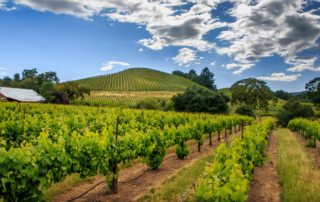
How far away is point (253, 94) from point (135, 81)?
49.3 meters

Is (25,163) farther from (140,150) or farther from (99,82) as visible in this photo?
(99,82)

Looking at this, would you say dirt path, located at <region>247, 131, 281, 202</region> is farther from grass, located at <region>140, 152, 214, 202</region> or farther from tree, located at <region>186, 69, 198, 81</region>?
tree, located at <region>186, 69, 198, 81</region>

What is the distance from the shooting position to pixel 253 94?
46.2 metres

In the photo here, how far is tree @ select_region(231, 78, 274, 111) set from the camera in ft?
148

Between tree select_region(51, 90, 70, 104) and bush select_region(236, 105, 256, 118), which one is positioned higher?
tree select_region(51, 90, 70, 104)

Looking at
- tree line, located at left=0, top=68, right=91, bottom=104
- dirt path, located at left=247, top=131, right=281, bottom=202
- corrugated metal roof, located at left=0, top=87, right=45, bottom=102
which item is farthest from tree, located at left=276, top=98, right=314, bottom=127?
corrugated metal roof, located at left=0, top=87, right=45, bottom=102

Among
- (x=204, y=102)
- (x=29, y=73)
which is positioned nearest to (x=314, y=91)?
(x=204, y=102)

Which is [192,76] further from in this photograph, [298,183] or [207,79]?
[298,183]

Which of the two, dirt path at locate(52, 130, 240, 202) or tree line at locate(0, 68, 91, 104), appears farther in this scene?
tree line at locate(0, 68, 91, 104)

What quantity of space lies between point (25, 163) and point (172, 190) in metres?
3.67

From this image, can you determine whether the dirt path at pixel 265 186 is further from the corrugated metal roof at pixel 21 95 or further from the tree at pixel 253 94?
the corrugated metal roof at pixel 21 95

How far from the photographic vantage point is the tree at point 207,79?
314 ft

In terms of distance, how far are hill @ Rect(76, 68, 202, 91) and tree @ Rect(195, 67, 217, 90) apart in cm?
929

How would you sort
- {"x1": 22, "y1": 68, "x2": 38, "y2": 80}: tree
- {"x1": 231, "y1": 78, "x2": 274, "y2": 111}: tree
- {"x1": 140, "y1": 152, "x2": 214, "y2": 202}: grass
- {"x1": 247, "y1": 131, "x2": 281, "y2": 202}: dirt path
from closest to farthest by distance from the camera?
1. {"x1": 140, "y1": 152, "x2": 214, "y2": 202}: grass
2. {"x1": 247, "y1": 131, "x2": 281, "y2": 202}: dirt path
3. {"x1": 231, "y1": 78, "x2": 274, "y2": 111}: tree
4. {"x1": 22, "y1": 68, "x2": 38, "y2": 80}: tree
